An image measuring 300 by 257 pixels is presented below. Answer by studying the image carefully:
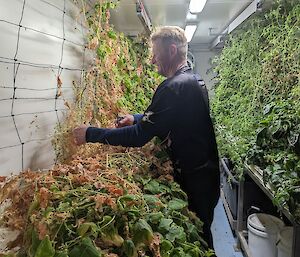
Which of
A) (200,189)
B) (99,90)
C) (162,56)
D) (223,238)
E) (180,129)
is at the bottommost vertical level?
(223,238)

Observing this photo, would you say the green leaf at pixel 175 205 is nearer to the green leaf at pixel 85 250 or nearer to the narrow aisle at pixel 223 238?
the green leaf at pixel 85 250

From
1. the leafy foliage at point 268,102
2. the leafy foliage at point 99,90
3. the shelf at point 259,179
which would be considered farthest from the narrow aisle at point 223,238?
the leafy foliage at point 99,90

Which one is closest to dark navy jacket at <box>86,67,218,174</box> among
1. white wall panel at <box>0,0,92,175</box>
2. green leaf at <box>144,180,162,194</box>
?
white wall panel at <box>0,0,92,175</box>

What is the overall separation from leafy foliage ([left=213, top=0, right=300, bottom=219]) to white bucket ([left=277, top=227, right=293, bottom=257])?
0.47 m

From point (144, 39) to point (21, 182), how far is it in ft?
9.95

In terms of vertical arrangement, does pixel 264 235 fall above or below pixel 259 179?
below

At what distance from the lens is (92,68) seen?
2.14 m

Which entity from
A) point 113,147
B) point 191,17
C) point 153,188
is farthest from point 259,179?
point 191,17

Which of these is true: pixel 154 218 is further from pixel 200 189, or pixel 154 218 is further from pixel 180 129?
pixel 200 189

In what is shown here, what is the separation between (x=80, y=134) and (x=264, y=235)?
65.3 inches

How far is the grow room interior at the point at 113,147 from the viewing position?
2.88 feet

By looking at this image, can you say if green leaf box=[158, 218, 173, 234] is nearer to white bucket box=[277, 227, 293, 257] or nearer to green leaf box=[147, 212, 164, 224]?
green leaf box=[147, 212, 164, 224]

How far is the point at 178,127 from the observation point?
1812 millimetres

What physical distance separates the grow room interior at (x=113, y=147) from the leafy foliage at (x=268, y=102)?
12 mm
